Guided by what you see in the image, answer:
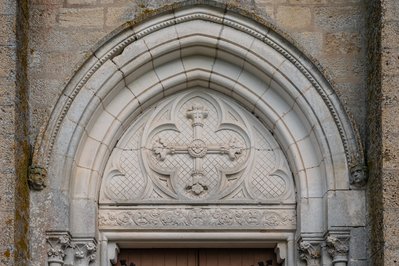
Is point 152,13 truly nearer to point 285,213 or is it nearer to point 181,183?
point 181,183

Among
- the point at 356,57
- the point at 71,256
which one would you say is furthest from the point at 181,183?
the point at 356,57

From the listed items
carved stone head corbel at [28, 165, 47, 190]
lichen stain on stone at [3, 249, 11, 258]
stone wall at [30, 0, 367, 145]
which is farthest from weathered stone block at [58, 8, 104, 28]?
lichen stain on stone at [3, 249, 11, 258]

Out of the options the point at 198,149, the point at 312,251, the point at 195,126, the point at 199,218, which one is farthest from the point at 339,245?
the point at 195,126

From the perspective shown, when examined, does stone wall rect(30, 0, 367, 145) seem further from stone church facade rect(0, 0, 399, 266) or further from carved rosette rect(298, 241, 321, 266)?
carved rosette rect(298, 241, 321, 266)

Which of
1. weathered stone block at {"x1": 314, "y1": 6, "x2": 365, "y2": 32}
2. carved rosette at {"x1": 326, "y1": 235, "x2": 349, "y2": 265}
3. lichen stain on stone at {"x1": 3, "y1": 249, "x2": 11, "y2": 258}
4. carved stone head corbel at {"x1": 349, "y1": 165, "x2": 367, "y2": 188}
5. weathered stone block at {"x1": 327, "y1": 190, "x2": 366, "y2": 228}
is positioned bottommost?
lichen stain on stone at {"x1": 3, "y1": 249, "x2": 11, "y2": 258}

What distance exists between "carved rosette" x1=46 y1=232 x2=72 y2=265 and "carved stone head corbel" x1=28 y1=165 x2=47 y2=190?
389 mm

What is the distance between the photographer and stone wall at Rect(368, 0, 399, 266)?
780cm

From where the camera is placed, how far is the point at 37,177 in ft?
27.6

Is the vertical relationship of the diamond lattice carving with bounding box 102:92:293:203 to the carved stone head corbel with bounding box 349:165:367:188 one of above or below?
above

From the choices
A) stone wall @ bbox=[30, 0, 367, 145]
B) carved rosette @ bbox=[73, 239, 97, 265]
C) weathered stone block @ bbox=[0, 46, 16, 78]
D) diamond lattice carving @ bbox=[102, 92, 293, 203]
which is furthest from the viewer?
diamond lattice carving @ bbox=[102, 92, 293, 203]

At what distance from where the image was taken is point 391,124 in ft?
26.2

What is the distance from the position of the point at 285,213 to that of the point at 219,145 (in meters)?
0.81

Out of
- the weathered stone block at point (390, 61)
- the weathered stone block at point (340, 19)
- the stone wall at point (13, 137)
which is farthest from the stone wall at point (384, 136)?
the stone wall at point (13, 137)

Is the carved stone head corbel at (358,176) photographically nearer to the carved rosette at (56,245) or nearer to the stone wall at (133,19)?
the stone wall at (133,19)
